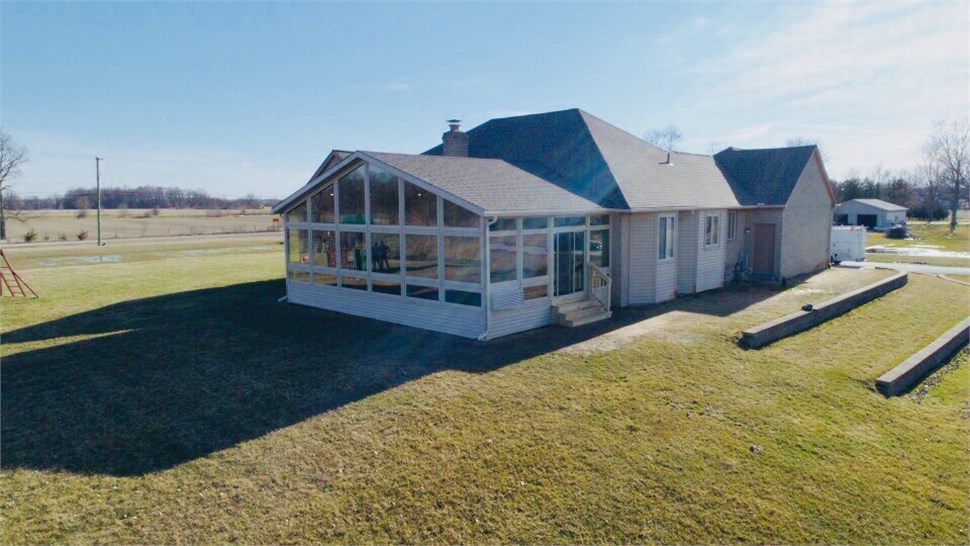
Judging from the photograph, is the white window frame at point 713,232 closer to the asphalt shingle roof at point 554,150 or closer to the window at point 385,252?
the asphalt shingle roof at point 554,150

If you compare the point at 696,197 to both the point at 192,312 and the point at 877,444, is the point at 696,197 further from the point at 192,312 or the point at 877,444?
the point at 192,312

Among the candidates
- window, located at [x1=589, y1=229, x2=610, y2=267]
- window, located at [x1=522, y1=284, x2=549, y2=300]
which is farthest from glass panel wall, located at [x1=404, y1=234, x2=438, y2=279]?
window, located at [x1=589, y1=229, x2=610, y2=267]

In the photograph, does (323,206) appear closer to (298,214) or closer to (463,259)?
(298,214)

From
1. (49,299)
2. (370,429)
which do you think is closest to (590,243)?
(370,429)

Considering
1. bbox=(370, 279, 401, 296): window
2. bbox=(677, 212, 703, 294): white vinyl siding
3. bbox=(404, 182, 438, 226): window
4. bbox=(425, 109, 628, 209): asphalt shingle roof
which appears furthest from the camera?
bbox=(677, 212, 703, 294): white vinyl siding

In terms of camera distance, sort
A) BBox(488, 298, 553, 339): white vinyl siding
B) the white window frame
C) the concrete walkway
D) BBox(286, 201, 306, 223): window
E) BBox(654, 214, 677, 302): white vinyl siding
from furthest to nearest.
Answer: the concrete walkway < the white window frame < BBox(654, 214, 677, 302): white vinyl siding < BBox(286, 201, 306, 223): window < BBox(488, 298, 553, 339): white vinyl siding

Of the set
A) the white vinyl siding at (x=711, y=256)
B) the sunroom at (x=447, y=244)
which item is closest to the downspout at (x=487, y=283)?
the sunroom at (x=447, y=244)

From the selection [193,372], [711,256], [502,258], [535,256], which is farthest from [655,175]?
[193,372]

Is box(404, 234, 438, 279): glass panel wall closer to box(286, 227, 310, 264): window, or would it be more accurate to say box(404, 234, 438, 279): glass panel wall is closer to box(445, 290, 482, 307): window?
box(445, 290, 482, 307): window
